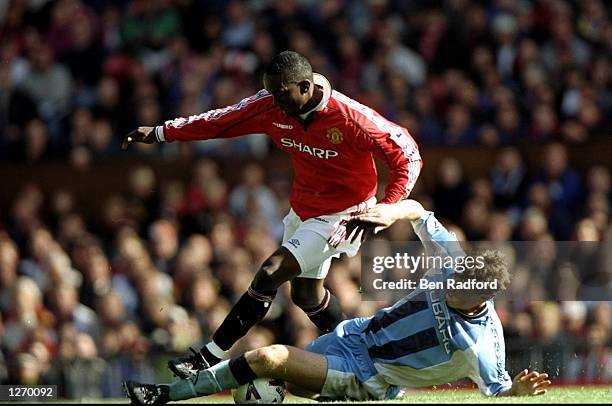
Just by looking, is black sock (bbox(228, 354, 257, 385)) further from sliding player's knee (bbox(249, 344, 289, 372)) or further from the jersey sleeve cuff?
the jersey sleeve cuff

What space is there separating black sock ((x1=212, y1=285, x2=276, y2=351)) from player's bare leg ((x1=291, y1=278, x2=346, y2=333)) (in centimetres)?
66

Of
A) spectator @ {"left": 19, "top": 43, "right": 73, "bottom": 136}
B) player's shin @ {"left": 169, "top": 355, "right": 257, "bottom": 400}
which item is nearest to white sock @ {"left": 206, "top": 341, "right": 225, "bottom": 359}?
player's shin @ {"left": 169, "top": 355, "right": 257, "bottom": 400}

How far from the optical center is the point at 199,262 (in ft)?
42.9

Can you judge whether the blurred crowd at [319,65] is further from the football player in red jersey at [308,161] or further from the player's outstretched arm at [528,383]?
the player's outstretched arm at [528,383]

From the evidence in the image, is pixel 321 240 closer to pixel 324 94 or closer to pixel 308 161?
pixel 308 161

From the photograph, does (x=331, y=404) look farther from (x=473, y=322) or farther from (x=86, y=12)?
(x=86, y=12)

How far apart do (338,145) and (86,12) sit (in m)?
9.08

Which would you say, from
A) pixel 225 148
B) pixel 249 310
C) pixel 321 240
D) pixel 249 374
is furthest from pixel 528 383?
pixel 225 148

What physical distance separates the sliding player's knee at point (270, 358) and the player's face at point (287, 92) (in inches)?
61.2

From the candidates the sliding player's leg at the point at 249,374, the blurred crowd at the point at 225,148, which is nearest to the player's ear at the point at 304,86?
the sliding player's leg at the point at 249,374

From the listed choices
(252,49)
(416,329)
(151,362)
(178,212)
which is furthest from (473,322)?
(252,49)

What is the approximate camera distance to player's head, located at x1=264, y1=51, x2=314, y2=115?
825 centimetres

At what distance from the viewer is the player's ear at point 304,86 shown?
8.34 meters

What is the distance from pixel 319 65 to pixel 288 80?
694 cm
